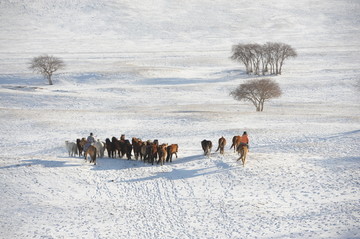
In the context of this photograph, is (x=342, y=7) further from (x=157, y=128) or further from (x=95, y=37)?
(x=157, y=128)

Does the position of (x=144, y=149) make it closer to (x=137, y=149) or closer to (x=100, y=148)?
(x=137, y=149)

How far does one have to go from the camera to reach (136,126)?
33500mm

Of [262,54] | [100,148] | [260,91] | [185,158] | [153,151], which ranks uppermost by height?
[262,54]

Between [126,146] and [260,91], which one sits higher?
[260,91]

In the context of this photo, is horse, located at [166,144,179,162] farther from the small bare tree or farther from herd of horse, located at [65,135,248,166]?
the small bare tree

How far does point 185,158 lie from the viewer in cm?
2203

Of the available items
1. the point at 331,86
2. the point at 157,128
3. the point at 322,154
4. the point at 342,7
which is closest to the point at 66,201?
the point at 322,154

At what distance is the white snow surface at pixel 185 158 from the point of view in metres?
15.0

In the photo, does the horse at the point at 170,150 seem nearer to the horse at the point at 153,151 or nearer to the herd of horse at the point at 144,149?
the herd of horse at the point at 144,149

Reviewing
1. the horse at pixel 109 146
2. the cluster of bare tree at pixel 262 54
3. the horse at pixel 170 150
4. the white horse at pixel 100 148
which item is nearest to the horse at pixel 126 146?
the horse at pixel 109 146

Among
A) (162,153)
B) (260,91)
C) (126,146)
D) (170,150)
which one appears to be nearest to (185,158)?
(170,150)

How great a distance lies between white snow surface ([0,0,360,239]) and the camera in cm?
1496

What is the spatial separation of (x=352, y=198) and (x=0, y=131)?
2578cm

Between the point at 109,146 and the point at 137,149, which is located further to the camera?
the point at 109,146
